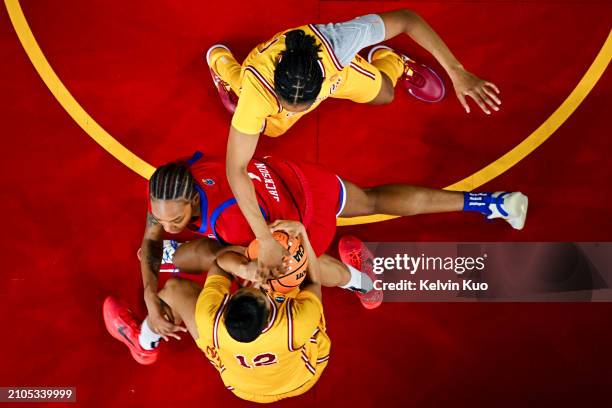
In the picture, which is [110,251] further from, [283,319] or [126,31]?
[283,319]

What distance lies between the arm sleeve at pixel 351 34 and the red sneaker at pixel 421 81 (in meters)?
1.11

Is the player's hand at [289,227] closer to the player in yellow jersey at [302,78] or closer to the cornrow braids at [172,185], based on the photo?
the player in yellow jersey at [302,78]

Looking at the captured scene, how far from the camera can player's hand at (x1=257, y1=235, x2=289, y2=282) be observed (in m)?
3.96

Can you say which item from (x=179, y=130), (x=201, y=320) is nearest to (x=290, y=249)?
(x=201, y=320)

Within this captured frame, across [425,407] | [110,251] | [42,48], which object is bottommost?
[425,407]

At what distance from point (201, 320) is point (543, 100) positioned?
11.1 feet

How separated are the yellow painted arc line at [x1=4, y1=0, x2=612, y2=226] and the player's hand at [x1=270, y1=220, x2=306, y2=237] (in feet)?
4.95

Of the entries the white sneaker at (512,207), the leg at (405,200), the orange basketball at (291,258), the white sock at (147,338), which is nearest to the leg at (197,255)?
the white sock at (147,338)

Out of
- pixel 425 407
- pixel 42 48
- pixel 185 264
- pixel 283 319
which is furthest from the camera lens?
pixel 42 48

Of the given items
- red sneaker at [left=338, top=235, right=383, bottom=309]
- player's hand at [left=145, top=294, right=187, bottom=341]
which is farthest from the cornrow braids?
red sneaker at [left=338, top=235, right=383, bottom=309]

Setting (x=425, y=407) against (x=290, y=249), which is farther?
(x=425, y=407)

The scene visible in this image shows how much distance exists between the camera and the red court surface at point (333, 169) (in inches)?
211

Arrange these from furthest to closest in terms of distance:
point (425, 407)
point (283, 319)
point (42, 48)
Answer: point (42, 48) → point (425, 407) → point (283, 319)

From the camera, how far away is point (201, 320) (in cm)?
397
